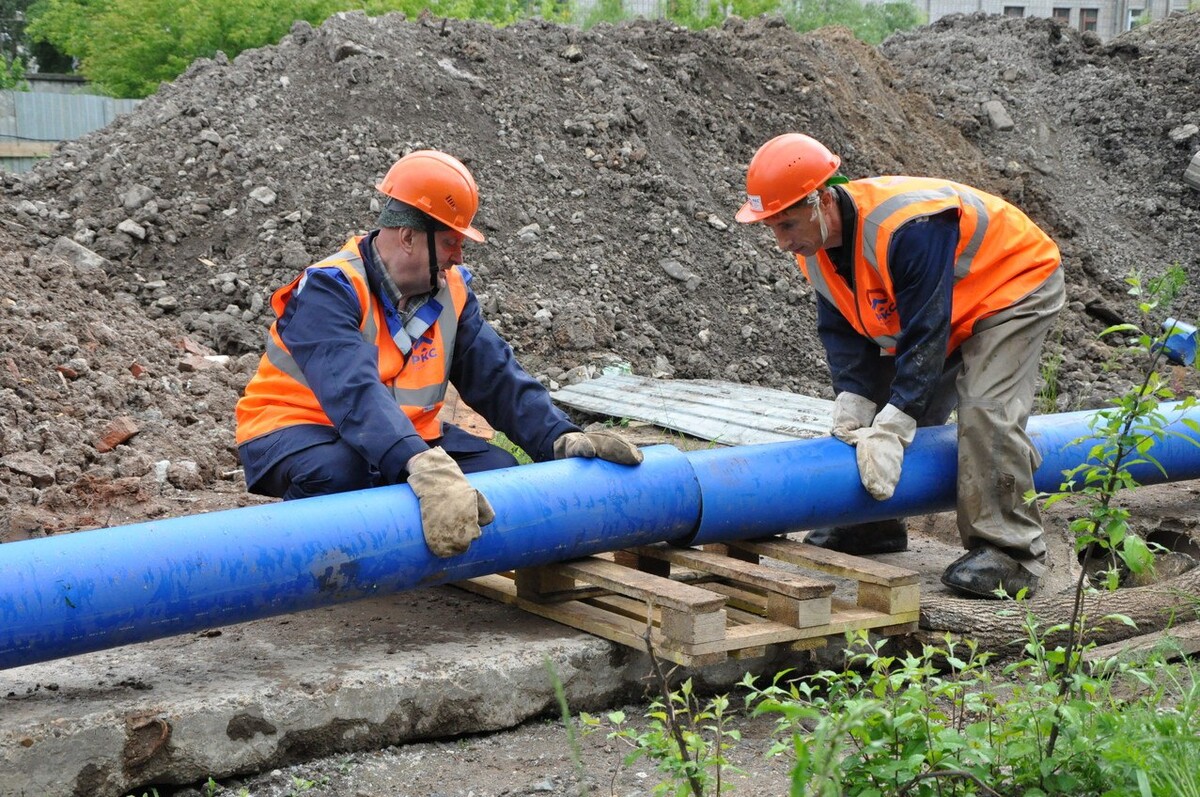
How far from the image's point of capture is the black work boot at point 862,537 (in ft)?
16.4

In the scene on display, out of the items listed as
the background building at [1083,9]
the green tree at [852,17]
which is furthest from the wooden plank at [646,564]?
the background building at [1083,9]

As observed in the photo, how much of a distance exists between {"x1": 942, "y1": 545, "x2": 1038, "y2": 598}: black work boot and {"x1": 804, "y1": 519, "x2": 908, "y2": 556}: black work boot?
560mm

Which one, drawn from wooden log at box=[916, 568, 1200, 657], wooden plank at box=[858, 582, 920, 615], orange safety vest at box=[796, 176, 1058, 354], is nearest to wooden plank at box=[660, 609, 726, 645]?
wooden plank at box=[858, 582, 920, 615]

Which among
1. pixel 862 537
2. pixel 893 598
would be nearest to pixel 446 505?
pixel 893 598

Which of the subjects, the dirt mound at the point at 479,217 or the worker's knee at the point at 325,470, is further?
the dirt mound at the point at 479,217

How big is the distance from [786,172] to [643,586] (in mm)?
1451

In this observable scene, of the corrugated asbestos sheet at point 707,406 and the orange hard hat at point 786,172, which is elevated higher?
the orange hard hat at point 786,172

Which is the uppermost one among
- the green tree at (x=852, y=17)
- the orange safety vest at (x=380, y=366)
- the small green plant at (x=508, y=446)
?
the green tree at (x=852, y=17)

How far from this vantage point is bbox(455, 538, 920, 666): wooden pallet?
3621mm

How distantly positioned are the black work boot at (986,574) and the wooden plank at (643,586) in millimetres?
1110

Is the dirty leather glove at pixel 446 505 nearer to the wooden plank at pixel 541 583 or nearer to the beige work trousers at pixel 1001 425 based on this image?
the wooden plank at pixel 541 583

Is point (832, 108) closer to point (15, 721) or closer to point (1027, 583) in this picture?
point (1027, 583)

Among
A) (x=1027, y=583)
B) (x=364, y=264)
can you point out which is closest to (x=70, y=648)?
(x=364, y=264)

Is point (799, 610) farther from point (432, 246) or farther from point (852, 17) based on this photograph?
point (852, 17)
